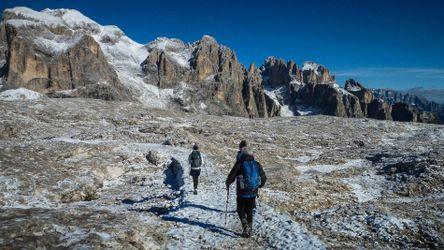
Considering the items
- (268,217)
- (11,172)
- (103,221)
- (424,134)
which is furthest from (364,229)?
(424,134)

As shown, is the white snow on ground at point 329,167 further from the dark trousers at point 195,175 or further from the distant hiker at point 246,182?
the distant hiker at point 246,182

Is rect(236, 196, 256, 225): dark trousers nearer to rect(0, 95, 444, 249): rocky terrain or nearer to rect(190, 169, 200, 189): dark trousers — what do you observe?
rect(0, 95, 444, 249): rocky terrain

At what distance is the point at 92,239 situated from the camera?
481 inches

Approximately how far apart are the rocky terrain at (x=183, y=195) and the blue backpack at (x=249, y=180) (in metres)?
1.74

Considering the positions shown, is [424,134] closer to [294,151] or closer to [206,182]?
[294,151]

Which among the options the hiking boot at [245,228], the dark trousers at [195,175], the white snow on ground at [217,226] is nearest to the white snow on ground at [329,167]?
the white snow on ground at [217,226]

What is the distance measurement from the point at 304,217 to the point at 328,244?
3.68 meters

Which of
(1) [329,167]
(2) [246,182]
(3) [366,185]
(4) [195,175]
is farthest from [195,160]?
(1) [329,167]

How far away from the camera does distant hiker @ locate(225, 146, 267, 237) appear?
1355 centimetres

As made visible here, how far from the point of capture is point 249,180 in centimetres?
1354

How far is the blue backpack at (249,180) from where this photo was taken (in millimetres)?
13531

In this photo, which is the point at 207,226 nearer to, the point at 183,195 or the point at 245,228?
the point at 245,228

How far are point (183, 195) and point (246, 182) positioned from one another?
23.1ft

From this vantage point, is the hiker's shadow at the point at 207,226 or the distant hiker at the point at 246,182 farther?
the hiker's shadow at the point at 207,226
